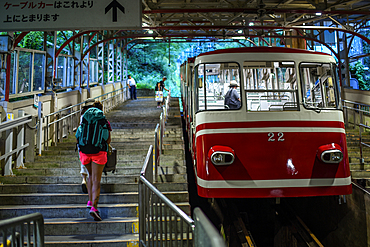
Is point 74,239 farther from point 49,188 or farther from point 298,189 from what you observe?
point 298,189

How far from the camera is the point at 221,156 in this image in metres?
4.89

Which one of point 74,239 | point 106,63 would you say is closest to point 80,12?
point 74,239

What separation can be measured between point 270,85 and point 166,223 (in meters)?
4.11

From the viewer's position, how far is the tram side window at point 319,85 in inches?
212

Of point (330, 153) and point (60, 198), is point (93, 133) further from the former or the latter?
point (330, 153)

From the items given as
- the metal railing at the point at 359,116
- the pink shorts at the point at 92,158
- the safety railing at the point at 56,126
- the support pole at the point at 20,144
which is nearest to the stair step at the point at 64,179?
the support pole at the point at 20,144

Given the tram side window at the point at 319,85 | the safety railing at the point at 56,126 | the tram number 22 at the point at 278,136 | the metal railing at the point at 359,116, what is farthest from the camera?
the safety railing at the point at 56,126

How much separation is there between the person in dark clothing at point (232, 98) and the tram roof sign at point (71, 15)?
2.21 meters

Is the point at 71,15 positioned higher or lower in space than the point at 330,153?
higher

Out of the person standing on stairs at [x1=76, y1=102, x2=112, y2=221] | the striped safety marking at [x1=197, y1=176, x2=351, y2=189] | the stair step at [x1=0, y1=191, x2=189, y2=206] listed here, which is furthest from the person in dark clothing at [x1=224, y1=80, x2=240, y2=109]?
the stair step at [x1=0, y1=191, x2=189, y2=206]

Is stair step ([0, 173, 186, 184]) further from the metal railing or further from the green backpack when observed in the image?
the metal railing

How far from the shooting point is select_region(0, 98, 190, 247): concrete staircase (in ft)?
15.4

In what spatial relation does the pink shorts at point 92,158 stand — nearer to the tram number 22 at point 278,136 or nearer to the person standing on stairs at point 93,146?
the person standing on stairs at point 93,146

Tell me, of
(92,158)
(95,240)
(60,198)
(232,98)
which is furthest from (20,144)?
(232,98)
